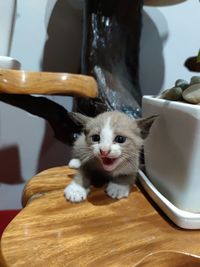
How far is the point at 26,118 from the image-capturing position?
2.44 feet

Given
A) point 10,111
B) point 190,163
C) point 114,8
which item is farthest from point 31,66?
point 190,163

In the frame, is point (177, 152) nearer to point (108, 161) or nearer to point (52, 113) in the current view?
point (108, 161)

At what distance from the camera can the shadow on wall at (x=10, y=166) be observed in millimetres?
751

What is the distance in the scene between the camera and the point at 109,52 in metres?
0.61

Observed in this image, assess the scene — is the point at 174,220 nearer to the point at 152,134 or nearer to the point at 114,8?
the point at 152,134

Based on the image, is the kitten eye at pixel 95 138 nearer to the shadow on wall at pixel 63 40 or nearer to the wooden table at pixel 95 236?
the wooden table at pixel 95 236

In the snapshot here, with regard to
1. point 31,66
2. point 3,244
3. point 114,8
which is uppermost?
point 114,8

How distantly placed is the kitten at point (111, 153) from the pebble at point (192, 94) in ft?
0.19

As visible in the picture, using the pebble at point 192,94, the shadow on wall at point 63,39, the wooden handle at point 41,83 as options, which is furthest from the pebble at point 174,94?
the shadow on wall at point 63,39

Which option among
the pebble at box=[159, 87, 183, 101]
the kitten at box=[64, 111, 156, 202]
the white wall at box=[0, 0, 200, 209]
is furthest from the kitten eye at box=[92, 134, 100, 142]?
the white wall at box=[0, 0, 200, 209]

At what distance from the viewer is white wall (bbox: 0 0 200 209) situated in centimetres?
71

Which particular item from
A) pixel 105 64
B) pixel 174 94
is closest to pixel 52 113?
pixel 105 64

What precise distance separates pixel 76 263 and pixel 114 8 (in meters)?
0.48

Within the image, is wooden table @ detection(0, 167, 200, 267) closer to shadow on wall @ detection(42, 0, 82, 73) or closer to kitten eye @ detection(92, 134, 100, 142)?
kitten eye @ detection(92, 134, 100, 142)
